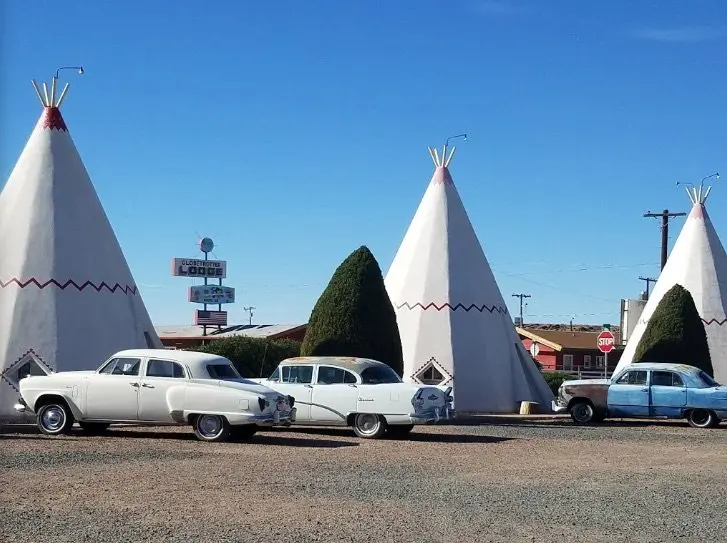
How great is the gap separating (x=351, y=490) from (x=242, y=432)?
16.4ft

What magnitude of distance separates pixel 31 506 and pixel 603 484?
5450mm

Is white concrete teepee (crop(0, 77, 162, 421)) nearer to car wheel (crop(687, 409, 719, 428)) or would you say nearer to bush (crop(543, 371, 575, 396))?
car wheel (crop(687, 409, 719, 428))

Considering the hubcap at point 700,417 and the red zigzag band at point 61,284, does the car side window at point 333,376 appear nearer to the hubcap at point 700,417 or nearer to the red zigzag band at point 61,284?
the red zigzag band at point 61,284

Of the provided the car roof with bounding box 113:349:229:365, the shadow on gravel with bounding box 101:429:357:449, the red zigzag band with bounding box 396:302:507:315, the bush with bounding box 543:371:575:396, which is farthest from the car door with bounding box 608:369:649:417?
the bush with bounding box 543:371:575:396

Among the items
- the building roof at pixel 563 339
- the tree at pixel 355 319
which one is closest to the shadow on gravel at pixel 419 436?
the tree at pixel 355 319

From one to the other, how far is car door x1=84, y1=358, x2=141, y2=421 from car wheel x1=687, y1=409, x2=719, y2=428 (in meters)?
10.9

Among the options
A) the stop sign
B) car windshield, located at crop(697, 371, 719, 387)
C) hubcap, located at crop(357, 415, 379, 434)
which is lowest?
hubcap, located at crop(357, 415, 379, 434)

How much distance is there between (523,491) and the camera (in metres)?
9.41

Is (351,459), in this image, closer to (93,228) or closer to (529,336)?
(93,228)

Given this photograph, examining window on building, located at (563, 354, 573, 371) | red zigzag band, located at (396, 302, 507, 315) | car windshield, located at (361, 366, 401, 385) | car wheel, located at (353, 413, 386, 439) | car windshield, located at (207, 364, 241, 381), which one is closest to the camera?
car windshield, located at (207, 364, 241, 381)

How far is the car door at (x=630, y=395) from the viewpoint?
19.5 m

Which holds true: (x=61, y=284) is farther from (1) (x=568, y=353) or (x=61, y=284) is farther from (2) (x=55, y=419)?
(1) (x=568, y=353)

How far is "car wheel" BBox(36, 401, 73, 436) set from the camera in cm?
1428

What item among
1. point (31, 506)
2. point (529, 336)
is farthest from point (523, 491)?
point (529, 336)
